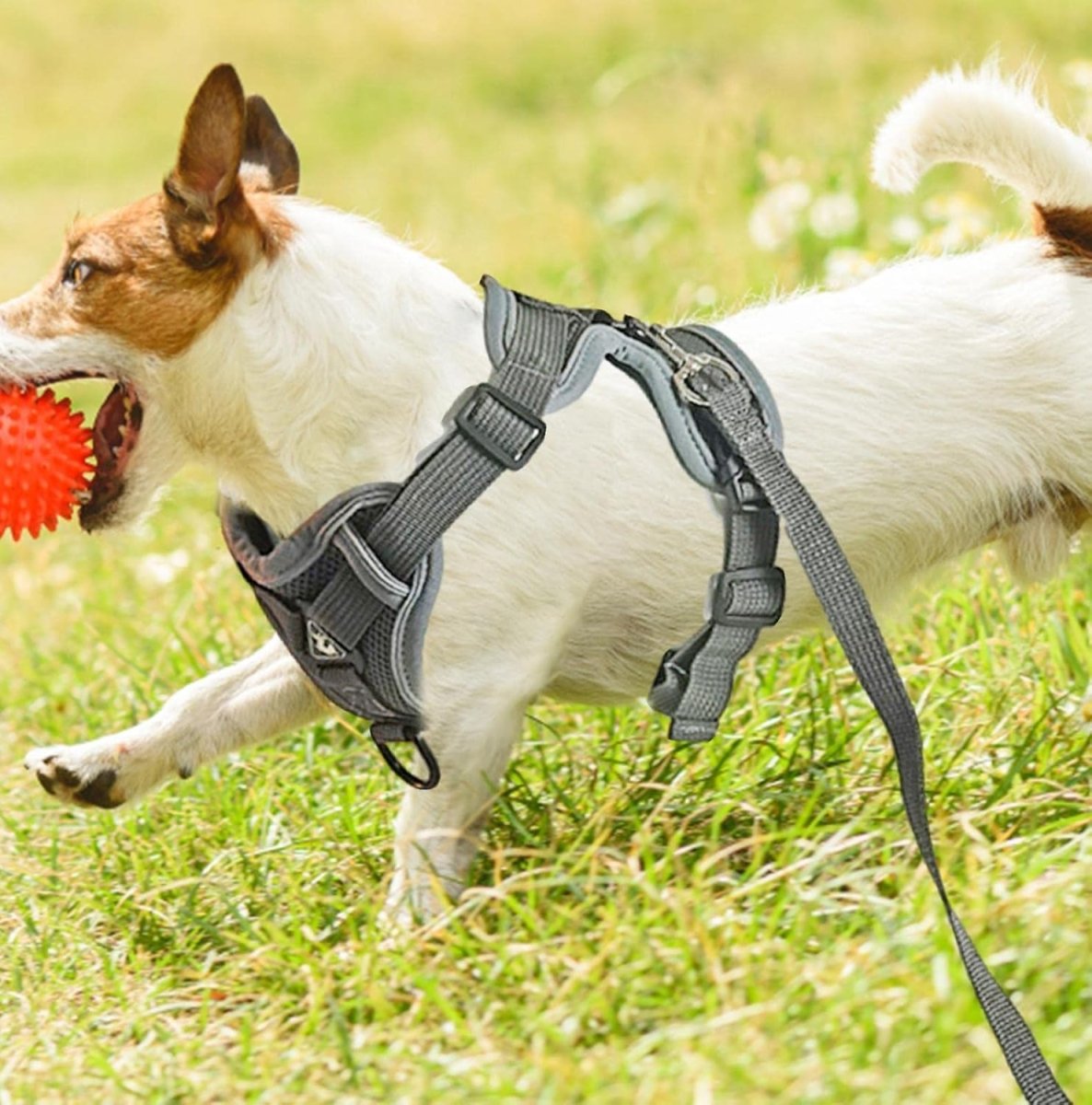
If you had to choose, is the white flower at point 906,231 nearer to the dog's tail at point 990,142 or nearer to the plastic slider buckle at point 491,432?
the dog's tail at point 990,142

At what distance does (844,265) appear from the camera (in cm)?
427

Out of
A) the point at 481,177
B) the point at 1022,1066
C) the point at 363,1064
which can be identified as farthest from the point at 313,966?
the point at 481,177

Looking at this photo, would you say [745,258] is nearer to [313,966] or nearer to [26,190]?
[313,966]

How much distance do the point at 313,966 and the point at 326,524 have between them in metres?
0.61

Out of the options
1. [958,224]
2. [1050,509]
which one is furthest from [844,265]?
[1050,509]

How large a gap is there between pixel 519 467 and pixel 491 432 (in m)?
0.07

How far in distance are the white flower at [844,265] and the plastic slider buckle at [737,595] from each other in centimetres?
122

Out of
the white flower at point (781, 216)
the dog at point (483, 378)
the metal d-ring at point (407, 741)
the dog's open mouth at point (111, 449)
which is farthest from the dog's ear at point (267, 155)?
the white flower at point (781, 216)

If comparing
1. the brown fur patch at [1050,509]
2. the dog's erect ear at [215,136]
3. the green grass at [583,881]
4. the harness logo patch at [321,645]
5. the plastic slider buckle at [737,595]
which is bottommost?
the green grass at [583,881]

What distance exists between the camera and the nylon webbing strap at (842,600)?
2.30 meters

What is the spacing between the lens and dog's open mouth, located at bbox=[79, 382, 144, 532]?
8.84 ft

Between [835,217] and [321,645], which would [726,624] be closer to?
[321,645]

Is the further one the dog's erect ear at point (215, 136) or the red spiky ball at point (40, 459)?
the red spiky ball at point (40, 459)

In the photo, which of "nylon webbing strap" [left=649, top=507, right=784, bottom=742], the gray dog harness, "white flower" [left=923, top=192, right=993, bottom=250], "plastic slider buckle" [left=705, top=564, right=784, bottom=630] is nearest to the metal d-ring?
the gray dog harness
